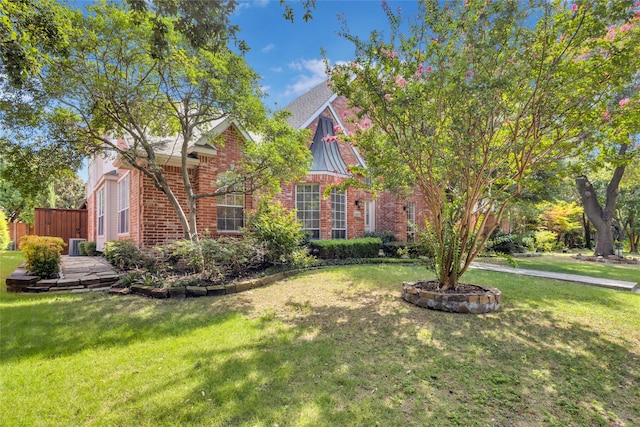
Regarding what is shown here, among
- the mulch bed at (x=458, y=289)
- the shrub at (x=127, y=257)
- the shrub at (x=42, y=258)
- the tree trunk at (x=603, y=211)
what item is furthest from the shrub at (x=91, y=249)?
the tree trunk at (x=603, y=211)

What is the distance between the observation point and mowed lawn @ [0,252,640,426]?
Answer: 8.59 feet

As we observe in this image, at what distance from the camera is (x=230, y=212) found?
35.0 feet

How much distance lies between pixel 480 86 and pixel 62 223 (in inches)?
857

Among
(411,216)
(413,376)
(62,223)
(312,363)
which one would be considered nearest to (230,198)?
(312,363)

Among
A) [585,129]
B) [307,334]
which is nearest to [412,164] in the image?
[585,129]

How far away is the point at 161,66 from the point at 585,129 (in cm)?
837

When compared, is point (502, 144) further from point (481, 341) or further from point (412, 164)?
point (481, 341)

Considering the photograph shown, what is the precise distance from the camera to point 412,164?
589cm

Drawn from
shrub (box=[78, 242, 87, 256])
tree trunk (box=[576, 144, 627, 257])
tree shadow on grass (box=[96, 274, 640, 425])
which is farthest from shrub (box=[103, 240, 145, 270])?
tree trunk (box=[576, 144, 627, 257])

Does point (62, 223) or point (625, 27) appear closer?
point (625, 27)

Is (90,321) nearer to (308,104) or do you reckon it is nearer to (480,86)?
(480,86)

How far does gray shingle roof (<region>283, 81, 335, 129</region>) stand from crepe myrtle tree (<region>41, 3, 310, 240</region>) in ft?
21.0

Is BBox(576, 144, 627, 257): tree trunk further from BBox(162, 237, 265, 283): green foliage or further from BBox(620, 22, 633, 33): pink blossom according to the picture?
BBox(162, 237, 265, 283): green foliage

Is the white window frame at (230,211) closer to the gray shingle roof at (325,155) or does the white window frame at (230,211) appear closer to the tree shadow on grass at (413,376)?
the gray shingle roof at (325,155)
